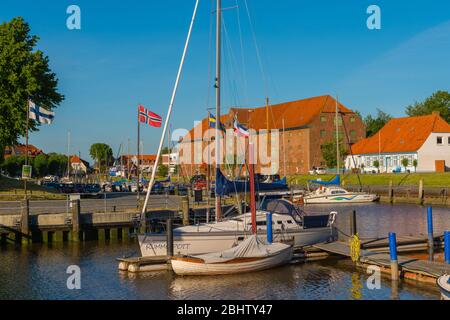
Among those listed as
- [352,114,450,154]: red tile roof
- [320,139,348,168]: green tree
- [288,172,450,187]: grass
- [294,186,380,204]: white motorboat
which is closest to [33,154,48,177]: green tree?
[320,139,348,168]: green tree

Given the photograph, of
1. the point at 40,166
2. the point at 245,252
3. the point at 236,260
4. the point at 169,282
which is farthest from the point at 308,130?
the point at 40,166

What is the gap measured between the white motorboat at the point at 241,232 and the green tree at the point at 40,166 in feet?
457

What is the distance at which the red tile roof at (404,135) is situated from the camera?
8838cm

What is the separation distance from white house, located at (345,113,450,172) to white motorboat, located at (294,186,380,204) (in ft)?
46.2

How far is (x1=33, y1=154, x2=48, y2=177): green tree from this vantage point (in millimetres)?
160250

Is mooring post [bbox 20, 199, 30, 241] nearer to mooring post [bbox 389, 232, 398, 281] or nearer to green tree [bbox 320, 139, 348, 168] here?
mooring post [bbox 389, 232, 398, 281]

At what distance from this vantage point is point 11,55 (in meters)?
58.5

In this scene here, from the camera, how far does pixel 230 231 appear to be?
2919cm

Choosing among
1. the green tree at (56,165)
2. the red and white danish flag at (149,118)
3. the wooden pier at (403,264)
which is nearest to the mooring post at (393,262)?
the wooden pier at (403,264)

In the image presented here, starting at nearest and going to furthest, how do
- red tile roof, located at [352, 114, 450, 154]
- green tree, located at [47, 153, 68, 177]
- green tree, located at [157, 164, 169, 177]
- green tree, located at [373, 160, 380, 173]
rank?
1. red tile roof, located at [352, 114, 450, 154]
2. green tree, located at [373, 160, 380, 173]
3. green tree, located at [157, 164, 169, 177]
4. green tree, located at [47, 153, 68, 177]

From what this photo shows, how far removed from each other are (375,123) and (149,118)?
115683 millimetres

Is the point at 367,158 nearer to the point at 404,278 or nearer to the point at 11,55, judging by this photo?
the point at 11,55
